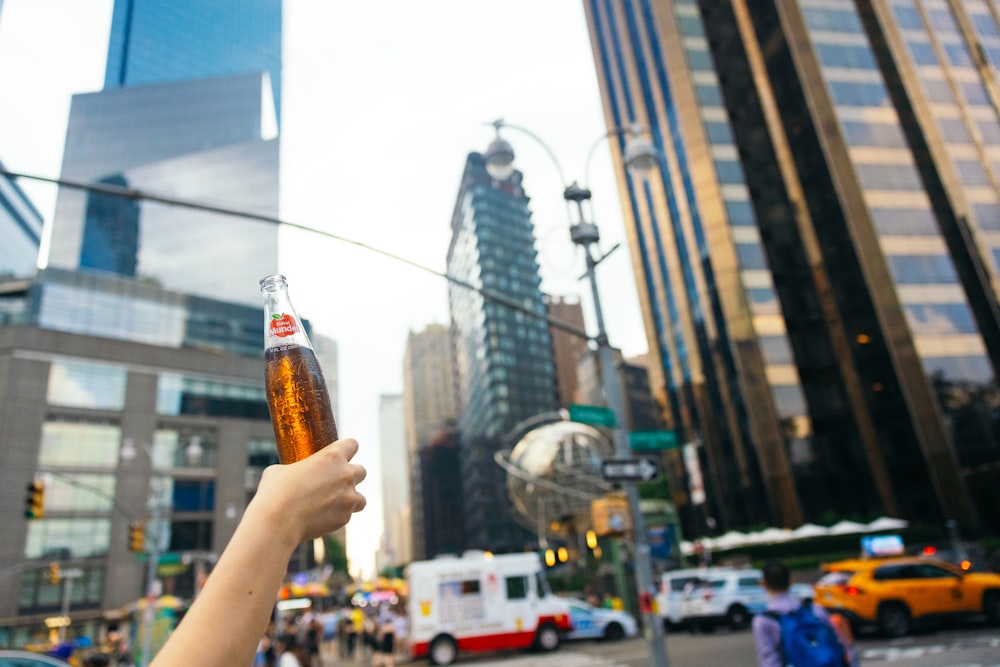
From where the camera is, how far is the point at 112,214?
93438 mm

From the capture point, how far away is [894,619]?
580 inches

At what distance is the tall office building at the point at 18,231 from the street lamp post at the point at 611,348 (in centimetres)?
9641

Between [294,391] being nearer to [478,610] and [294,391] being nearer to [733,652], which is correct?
[733,652]

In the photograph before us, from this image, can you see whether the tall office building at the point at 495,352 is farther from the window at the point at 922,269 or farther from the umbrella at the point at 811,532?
the umbrella at the point at 811,532

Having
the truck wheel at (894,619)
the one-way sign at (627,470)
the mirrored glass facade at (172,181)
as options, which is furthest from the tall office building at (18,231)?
the truck wheel at (894,619)

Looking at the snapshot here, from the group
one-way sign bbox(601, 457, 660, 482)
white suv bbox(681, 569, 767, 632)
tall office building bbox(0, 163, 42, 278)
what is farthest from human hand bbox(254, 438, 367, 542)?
tall office building bbox(0, 163, 42, 278)

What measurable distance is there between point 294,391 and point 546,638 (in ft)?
66.8

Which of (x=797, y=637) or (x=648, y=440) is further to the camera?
(x=648, y=440)

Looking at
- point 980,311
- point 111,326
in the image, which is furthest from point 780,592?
point 111,326

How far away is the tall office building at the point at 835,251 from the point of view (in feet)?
148

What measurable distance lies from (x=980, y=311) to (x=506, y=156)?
5160cm

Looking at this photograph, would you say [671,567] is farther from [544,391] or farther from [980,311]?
[544,391]

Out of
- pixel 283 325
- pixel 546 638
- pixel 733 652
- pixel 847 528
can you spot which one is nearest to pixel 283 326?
pixel 283 325

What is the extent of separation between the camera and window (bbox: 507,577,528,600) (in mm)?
20016
